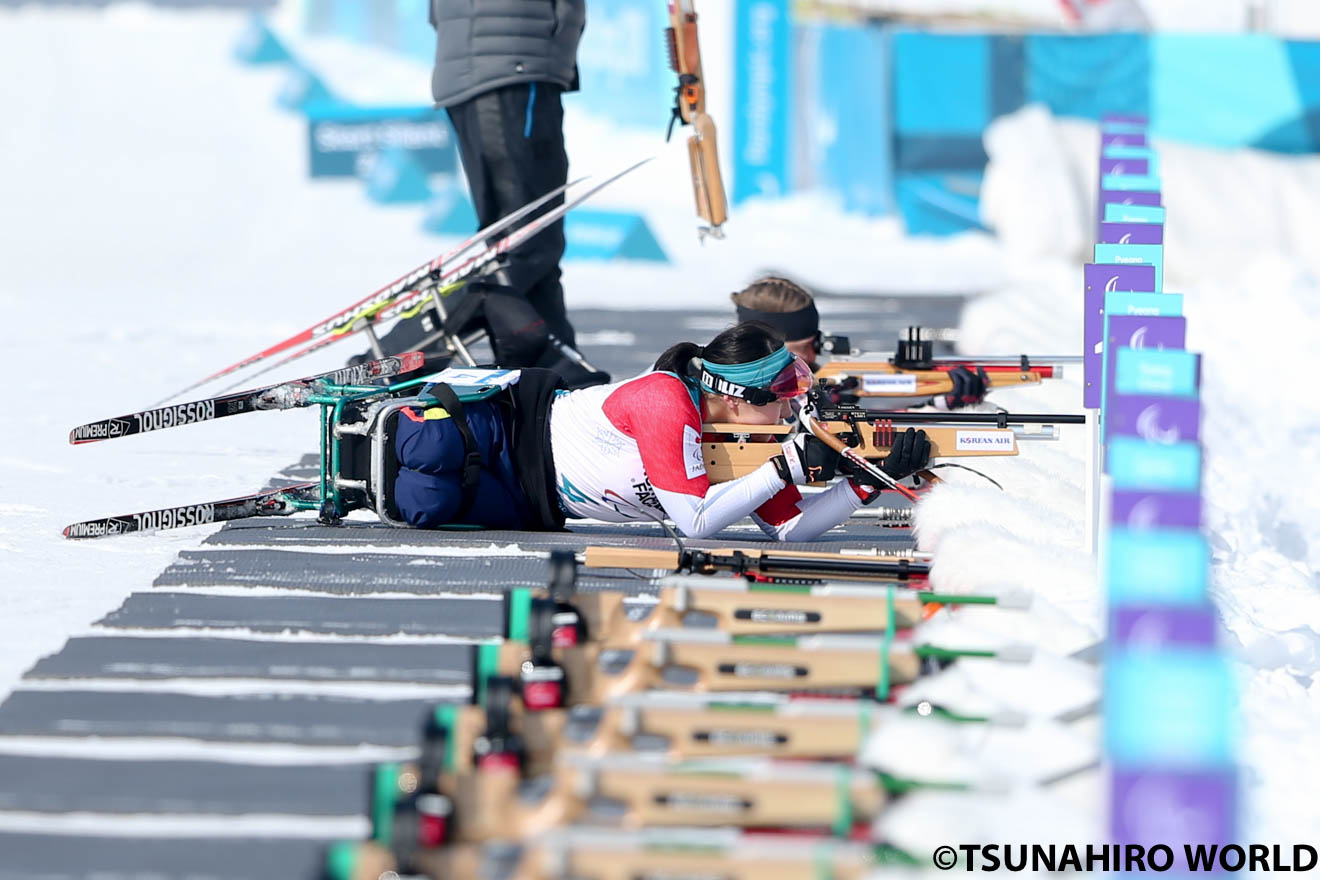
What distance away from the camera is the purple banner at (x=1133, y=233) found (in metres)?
4.97

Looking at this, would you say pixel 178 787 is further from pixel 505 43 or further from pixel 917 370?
pixel 505 43

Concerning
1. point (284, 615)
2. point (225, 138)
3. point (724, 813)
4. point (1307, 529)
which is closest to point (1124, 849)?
point (724, 813)

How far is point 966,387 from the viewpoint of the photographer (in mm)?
6133

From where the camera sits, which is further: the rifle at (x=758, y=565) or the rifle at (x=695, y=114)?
the rifle at (x=695, y=114)

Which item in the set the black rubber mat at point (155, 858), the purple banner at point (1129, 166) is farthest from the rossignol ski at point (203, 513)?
the purple banner at point (1129, 166)

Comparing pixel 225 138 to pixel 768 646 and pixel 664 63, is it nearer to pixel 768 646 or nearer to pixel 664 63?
pixel 664 63

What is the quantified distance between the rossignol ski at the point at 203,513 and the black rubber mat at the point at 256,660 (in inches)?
38.9

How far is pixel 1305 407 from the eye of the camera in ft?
26.0

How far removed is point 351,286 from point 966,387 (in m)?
6.59

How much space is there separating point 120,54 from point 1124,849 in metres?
20.6

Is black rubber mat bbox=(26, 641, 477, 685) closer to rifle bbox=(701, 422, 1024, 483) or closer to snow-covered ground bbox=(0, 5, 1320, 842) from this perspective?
snow-covered ground bbox=(0, 5, 1320, 842)

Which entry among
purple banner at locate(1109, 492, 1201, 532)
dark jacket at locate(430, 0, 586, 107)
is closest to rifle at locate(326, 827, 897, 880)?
purple banner at locate(1109, 492, 1201, 532)

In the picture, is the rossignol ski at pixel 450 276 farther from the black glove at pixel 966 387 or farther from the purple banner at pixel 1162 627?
the purple banner at pixel 1162 627

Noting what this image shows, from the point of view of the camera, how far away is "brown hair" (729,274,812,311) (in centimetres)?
588
